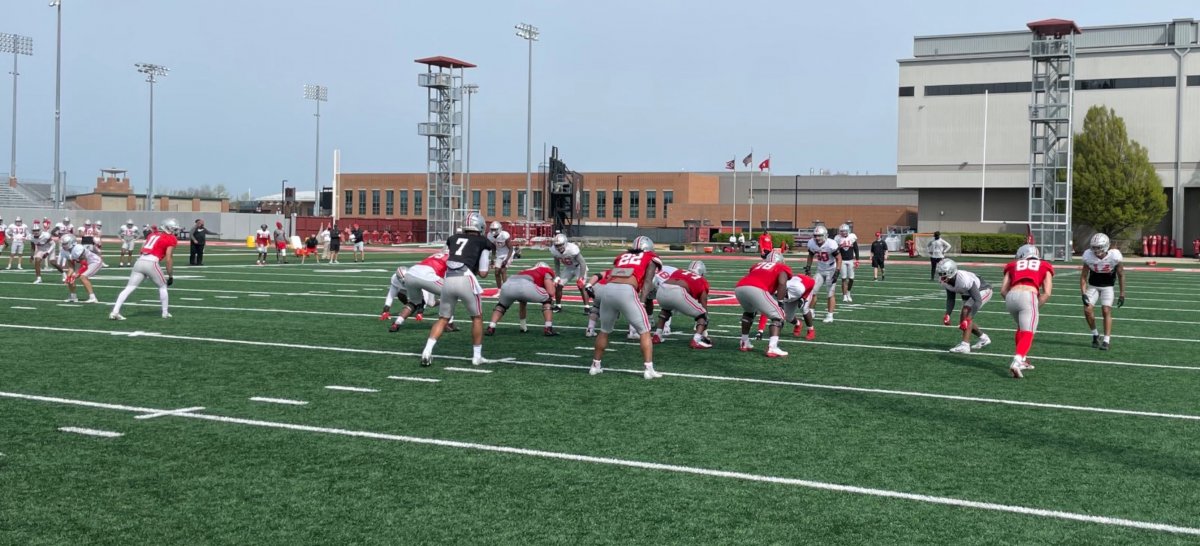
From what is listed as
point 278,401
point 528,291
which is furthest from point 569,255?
point 278,401

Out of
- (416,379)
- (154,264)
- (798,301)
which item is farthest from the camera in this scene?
(154,264)

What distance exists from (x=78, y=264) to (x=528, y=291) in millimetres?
12589

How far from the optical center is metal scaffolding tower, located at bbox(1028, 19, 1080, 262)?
51188 millimetres

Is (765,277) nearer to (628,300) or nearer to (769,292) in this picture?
(769,292)

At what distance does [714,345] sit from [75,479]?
352 inches

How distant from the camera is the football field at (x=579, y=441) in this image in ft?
20.2

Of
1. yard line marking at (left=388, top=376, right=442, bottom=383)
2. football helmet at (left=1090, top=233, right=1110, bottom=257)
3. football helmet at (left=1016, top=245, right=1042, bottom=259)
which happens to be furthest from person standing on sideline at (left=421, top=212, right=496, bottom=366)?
football helmet at (left=1090, top=233, right=1110, bottom=257)

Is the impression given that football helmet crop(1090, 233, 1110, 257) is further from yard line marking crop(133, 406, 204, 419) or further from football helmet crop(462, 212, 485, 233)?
yard line marking crop(133, 406, 204, 419)

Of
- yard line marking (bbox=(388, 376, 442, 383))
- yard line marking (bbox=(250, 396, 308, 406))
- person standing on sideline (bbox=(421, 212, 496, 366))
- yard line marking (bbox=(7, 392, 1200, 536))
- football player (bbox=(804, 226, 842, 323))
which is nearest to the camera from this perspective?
yard line marking (bbox=(7, 392, 1200, 536))

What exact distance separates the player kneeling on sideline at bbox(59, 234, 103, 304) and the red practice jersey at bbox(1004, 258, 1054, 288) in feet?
48.9

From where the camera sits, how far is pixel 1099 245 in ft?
47.3

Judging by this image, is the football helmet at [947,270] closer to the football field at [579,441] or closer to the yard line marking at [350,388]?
the football field at [579,441]

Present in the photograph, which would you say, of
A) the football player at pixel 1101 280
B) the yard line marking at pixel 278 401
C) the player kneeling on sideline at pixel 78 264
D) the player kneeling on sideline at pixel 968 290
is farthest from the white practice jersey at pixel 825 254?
the player kneeling on sideline at pixel 78 264

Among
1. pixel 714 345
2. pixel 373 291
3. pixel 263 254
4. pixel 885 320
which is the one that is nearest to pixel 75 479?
pixel 714 345
